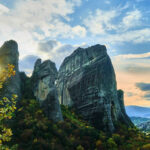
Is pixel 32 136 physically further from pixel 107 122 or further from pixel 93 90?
pixel 93 90

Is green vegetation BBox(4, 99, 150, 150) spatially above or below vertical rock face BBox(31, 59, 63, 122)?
below

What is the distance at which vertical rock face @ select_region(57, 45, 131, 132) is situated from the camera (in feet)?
145

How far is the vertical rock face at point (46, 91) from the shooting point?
33094mm

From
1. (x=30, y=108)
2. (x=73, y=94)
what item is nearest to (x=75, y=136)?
(x=30, y=108)

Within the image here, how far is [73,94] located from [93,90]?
26.8ft

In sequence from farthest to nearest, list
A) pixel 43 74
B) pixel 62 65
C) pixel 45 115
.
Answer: pixel 62 65
pixel 43 74
pixel 45 115

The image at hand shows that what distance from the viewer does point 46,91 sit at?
35.5 m

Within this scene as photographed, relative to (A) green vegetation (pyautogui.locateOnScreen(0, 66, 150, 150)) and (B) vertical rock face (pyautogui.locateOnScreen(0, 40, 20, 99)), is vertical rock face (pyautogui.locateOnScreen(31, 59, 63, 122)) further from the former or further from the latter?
(B) vertical rock face (pyautogui.locateOnScreen(0, 40, 20, 99))

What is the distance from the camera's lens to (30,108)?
33.2 meters

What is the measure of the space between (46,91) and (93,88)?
57.1 feet

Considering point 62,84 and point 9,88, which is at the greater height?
point 62,84

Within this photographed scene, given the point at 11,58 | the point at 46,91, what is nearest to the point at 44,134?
the point at 46,91

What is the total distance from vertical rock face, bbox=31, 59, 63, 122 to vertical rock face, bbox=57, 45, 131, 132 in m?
14.5

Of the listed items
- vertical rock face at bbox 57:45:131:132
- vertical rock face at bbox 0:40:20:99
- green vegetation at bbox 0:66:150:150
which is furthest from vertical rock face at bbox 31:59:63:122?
vertical rock face at bbox 57:45:131:132
